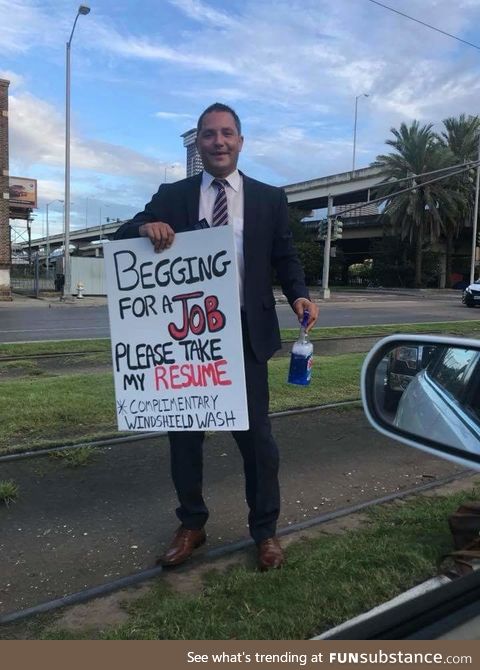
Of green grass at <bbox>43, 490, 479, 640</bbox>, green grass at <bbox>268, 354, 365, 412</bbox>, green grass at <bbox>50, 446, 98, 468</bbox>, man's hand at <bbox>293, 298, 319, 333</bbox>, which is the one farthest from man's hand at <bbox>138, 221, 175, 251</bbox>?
green grass at <bbox>268, 354, 365, 412</bbox>

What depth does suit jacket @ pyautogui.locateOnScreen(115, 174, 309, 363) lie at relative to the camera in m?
2.90

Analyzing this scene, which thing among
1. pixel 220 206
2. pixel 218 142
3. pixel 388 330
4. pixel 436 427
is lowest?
pixel 388 330

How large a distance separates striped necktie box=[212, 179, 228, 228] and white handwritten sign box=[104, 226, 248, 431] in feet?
0.55

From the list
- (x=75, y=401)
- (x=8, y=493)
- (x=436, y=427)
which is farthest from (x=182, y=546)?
(x=75, y=401)

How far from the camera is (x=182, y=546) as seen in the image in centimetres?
310

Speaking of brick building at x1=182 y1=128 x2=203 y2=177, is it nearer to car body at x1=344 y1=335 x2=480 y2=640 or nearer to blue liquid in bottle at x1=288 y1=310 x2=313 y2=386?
blue liquid in bottle at x1=288 y1=310 x2=313 y2=386

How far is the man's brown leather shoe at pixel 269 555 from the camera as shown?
298cm

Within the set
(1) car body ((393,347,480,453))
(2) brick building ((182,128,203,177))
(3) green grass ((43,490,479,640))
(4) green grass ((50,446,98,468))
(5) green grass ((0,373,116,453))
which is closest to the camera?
(1) car body ((393,347,480,453))

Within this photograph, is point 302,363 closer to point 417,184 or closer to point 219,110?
point 219,110

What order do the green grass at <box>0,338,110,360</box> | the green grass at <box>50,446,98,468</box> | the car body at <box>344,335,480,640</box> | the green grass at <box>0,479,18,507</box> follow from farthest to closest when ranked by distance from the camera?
the green grass at <box>0,338,110,360</box>
the green grass at <box>50,446,98,468</box>
the green grass at <box>0,479,18,507</box>
the car body at <box>344,335,480,640</box>

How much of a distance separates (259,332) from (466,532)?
1.44 metres

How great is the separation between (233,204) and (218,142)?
304 millimetres

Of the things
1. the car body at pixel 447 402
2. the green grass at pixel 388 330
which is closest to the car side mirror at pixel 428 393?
the car body at pixel 447 402
